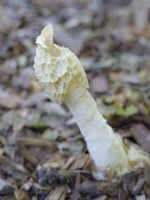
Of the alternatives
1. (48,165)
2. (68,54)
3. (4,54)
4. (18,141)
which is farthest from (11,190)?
(4,54)

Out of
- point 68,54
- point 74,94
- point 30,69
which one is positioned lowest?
point 30,69

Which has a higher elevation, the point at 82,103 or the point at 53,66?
the point at 53,66

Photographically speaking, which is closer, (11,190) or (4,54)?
(11,190)

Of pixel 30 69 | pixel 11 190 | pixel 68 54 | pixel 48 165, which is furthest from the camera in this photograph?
pixel 30 69

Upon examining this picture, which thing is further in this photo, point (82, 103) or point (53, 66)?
point (82, 103)

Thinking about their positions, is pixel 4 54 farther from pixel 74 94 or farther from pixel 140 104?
pixel 74 94
